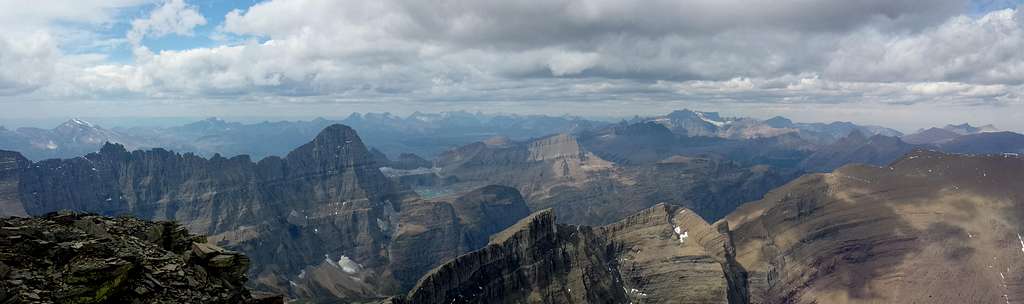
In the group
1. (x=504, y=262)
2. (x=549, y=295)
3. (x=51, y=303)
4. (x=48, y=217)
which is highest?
(x=48, y=217)

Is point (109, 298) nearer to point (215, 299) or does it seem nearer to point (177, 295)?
point (177, 295)

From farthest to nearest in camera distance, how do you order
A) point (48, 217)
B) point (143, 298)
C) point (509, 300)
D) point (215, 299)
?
point (509, 300)
point (48, 217)
point (215, 299)
point (143, 298)

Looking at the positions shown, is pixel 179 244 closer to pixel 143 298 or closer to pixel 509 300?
pixel 143 298

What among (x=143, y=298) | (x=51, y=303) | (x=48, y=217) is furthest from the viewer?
(x=48, y=217)

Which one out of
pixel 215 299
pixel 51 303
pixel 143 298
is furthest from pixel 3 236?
pixel 215 299

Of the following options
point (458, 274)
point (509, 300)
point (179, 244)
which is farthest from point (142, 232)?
point (509, 300)

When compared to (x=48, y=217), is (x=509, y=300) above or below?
below

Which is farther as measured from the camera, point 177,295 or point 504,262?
point 504,262
